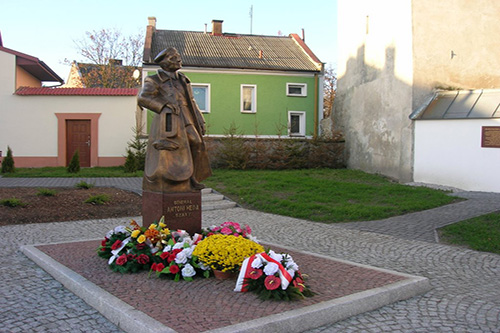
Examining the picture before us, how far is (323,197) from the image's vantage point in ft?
41.7

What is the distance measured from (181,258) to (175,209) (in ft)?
3.81

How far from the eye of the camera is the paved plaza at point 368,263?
4.23 meters

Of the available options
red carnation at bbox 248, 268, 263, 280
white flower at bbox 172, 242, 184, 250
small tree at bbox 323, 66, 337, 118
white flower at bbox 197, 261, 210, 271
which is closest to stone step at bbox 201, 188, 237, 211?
white flower at bbox 172, 242, 184, 250

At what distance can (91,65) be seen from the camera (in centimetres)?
3572

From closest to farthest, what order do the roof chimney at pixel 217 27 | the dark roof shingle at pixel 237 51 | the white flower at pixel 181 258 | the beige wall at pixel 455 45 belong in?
1. the white flower at pixel 181 258
2. the beige wall at pixel 455 45
3. the dark roof shingle at pixel 237 51
4. the roof chimney at pixel 217 27

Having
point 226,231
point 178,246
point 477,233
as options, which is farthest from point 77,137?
point 477,233

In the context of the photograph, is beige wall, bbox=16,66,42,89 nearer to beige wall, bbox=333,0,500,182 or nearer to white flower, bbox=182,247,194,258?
beige wall, bbox=333,0,500,182

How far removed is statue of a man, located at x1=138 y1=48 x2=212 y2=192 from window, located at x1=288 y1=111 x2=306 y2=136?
18.3 metres

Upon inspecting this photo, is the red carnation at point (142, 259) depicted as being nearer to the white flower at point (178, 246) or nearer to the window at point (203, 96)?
the white flower at point (178, 246)

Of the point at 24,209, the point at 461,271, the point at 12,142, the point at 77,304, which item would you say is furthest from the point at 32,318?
the point at 12,142

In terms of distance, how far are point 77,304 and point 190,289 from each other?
43.6 inches

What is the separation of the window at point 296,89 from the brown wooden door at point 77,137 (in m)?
10.3

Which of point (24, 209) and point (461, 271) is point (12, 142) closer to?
point (24, 209)

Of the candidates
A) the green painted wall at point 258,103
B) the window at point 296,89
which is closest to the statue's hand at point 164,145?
the green painted wall at point 258,103
